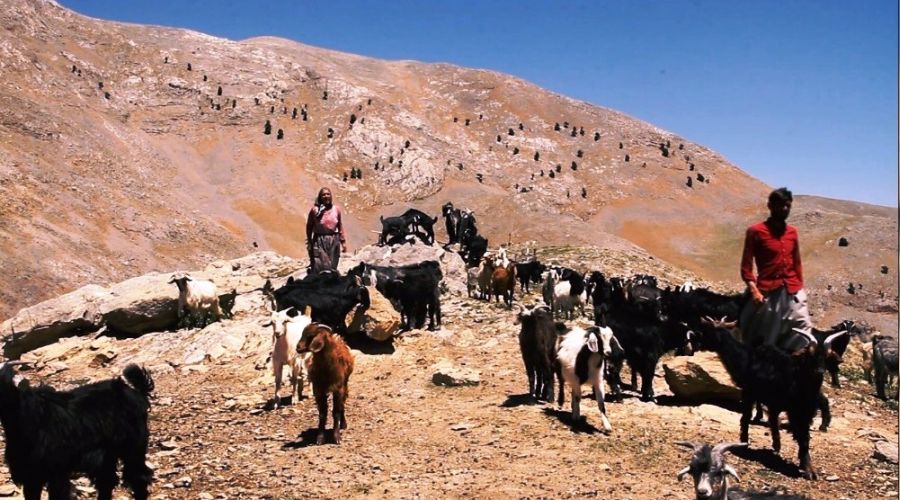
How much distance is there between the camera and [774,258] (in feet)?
22.9

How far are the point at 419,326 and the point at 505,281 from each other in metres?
4.50

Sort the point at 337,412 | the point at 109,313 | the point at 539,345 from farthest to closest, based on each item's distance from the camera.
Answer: the point at 109,313 → the point at 539,345 → the point at 337,412

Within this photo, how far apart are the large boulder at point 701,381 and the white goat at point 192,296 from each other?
10155 millimetres

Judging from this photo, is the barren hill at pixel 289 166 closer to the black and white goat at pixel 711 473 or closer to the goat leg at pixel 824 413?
the goat leg at pixel 824 413

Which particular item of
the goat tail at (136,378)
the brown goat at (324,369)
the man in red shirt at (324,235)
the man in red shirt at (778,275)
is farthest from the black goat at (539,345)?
the goat tail at (136,378)

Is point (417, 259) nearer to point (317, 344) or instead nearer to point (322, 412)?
point (322, 412)

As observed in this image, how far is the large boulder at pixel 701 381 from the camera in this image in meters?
9.39

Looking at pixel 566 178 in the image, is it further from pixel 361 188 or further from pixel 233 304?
pixel 233 304

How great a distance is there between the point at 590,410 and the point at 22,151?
141 ft

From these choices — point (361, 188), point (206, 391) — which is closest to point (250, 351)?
point (206, 391)

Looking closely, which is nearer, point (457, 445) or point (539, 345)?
point (457, 445)

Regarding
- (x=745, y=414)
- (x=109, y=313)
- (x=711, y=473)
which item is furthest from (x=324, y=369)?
(x=109, y=313)

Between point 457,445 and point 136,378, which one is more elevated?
point 136,378

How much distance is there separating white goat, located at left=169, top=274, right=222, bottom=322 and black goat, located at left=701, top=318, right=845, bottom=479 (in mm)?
11355
